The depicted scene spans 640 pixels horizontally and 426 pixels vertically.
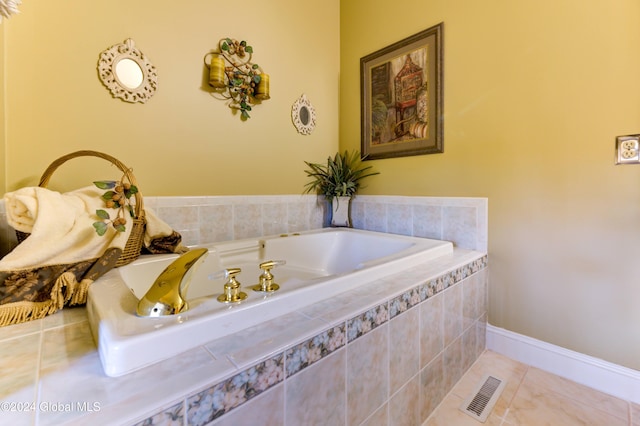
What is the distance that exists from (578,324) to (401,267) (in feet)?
3.25

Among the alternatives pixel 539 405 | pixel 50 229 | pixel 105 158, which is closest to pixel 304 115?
pixel 105 158

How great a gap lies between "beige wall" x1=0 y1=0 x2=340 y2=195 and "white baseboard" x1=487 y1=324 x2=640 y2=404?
1666 millimetres

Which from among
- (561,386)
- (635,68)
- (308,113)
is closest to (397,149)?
(308,113)

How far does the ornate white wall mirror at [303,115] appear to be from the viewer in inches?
83.1

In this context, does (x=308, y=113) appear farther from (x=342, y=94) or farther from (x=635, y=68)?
(x=635, y=68)

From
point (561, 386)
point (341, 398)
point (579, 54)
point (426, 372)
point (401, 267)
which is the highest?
point (579, 54)

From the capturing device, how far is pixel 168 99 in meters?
1.52

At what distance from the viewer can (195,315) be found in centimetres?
66

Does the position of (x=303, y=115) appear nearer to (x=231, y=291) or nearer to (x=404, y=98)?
(x=404, y=98)

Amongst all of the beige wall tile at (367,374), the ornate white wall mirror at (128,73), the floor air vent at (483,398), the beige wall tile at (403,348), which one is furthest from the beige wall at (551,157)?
the ornate white wall mirror at (128,73)

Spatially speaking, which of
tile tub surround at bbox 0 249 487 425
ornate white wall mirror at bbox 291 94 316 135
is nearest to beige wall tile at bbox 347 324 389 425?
tile tub surround at bbox 0 249 487 425

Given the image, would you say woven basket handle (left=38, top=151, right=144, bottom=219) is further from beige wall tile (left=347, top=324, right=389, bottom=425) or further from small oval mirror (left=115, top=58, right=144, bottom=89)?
beige wall tile (left=347, top=324, right=389, bottom=425)

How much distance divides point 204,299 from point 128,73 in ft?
4.30

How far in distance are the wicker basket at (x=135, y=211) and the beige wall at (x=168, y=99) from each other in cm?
24
